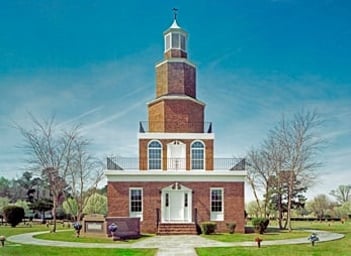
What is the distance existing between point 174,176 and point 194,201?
5.11 ft

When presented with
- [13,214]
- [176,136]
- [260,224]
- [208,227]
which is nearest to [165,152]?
[176,136]

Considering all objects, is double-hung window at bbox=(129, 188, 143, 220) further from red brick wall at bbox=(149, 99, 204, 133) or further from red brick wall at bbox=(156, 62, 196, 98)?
red brick wall at bbox=(156, 62, 196, 98)

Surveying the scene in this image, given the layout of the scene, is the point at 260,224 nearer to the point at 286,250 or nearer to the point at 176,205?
the point at 176,205

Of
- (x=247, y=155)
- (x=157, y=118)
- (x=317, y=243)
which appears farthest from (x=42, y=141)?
(x=317, y=243)

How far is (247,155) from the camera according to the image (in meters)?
32.2

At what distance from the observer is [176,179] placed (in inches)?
905

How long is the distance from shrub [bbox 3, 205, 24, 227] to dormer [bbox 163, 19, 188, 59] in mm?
13088

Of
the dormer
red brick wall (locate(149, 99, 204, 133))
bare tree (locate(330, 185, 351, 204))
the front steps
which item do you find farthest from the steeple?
bare tree (locate(330, 185, 351, 204))

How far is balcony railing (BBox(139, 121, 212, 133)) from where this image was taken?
2514 centimetres

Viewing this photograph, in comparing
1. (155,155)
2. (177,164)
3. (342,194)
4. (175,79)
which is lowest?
(342,194)

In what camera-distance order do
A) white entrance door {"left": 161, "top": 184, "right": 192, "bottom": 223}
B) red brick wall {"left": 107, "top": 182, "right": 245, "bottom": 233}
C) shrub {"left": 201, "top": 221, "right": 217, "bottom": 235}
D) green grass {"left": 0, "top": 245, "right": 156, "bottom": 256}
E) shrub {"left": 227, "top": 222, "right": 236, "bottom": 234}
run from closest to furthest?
1. green grass {"left": 0, "top": 245, "right": 156, "bottom": 256}
2. shrub {"left": 201, "top": 221, "right": 217, "bottom": 235}
3. shrub {"left": 227, "top": 222, "right": 236, "bottom": 234}
4. red brick wall {"left": 107, "top": 182, "right": 245, "bottom": 233}
5. white entrance door {"left": 161, "top": 184, "right": 192, "bottom": 223}

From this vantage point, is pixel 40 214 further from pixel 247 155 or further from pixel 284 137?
pixel 284 137

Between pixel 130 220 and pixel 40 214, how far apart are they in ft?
91.9

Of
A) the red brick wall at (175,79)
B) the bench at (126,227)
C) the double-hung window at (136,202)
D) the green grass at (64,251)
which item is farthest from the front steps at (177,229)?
the green grass at (64,251)
